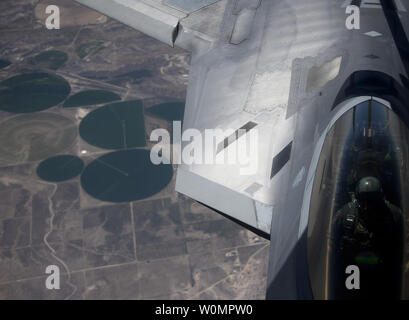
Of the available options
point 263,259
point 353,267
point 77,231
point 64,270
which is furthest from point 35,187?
point 353,267

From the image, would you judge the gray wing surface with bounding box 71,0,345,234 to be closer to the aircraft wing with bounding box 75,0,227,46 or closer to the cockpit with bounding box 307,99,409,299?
the aircraft wing with bounding box 75,0,227,46

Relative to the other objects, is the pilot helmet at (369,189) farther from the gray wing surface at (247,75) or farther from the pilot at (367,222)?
the gray wing surface at (247,75)

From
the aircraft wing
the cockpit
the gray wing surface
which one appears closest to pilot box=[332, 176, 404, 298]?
the cockpit

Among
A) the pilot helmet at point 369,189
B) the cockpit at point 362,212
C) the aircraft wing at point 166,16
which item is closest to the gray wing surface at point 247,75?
the aircraft wing at point 166,16

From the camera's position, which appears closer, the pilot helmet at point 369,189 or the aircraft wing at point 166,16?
the pilot helmet at point 369,189

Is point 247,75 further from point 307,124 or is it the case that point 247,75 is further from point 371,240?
point 371,240

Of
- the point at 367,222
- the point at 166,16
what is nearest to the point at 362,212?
the point at 367,222
